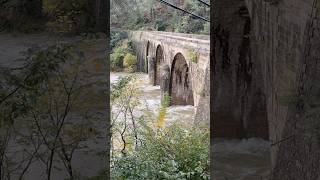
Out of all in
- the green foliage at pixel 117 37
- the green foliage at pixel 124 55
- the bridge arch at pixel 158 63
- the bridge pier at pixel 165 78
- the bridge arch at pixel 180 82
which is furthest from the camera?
the green foliage at pixel 117 37

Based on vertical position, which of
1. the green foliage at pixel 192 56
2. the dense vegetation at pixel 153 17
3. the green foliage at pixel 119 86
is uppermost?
the dense vegetation at pixel 153 17

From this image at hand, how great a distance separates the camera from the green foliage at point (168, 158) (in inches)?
246

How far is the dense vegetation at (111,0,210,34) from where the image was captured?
963 inches

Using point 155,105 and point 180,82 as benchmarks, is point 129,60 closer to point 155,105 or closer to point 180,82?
point 155,105

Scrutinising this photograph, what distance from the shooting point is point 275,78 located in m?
3.74

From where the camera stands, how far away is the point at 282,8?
337cm

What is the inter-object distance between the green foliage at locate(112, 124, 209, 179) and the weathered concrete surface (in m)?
0.87

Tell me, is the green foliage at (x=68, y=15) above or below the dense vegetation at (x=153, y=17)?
below

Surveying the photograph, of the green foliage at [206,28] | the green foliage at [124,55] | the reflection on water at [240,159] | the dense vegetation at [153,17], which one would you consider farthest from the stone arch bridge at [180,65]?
the reflection on water at [240,159]

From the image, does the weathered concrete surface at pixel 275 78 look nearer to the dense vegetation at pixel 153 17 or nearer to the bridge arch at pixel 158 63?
the bridge arch at pixel 158 63

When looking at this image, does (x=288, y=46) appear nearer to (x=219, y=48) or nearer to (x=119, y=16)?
(x=219, y=48)

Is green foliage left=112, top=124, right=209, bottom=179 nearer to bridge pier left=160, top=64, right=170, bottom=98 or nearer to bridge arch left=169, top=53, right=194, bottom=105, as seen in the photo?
bridge arch left=169, top=53, right=194, bottom=105

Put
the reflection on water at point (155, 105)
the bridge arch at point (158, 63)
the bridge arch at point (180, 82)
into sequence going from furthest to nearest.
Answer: the bridge arch at point (158, 63)
the bridge arch at point (180, 82)
the reflection on water at point (155, 105)

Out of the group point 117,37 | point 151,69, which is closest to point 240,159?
point 151,69
